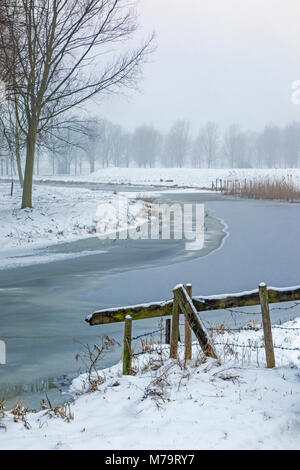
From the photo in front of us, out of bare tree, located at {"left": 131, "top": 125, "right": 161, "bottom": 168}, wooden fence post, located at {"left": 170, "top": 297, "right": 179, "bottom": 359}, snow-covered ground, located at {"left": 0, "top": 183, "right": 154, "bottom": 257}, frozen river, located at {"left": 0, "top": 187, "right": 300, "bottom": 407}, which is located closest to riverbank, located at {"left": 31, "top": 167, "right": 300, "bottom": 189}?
bare tree, located at {"left": 131, "top": 125, "right": 161, "bottom": 168}

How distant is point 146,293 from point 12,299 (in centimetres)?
318

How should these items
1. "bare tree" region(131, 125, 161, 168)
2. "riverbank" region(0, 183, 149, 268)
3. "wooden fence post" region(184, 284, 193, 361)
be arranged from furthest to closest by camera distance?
"bare tree" region(131, 125, 161, 168), "riverbank" region(0, 183, 149, 268), "wooden fence post" region(184, 284, 193, 361)

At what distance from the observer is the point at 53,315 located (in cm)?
962

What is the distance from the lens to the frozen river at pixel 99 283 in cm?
715

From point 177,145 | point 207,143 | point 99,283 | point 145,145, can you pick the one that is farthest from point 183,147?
point 99,283

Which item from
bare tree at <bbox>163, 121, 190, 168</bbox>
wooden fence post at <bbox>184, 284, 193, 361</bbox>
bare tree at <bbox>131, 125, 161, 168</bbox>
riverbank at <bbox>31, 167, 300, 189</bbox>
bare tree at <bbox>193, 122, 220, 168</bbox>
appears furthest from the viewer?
bare tree at <bbox>193, 122, 220, 168</bbox>

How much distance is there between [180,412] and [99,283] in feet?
25.7

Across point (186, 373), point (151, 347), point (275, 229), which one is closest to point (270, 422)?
point (186, 373)

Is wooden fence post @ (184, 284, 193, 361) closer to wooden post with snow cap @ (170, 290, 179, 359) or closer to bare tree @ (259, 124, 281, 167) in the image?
wooden post with snow cap @ (170, 290, 179, 359)

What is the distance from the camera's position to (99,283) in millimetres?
12469

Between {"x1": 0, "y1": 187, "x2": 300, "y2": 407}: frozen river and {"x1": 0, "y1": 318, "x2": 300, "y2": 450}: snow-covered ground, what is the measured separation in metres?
1.03

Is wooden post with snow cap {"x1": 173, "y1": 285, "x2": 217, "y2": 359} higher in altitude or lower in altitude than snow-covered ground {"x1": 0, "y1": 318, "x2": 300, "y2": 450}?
higher

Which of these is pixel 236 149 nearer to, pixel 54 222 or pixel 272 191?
pixel 272 191

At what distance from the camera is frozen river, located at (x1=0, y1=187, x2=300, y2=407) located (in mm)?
7152
